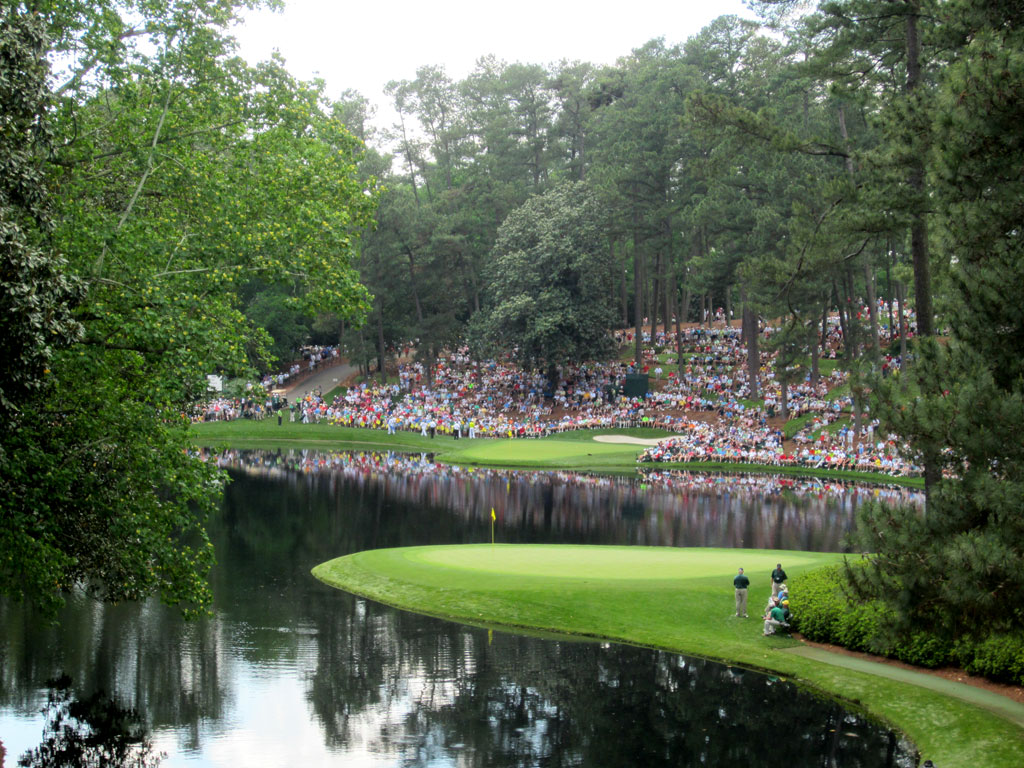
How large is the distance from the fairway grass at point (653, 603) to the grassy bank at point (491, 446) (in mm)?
22266

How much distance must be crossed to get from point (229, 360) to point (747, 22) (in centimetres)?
5618

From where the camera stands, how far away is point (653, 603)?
22.2 metres

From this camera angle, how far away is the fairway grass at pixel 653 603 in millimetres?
15109

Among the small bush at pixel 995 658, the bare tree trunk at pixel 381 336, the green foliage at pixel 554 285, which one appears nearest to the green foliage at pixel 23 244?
the small bush at pixel 995 658

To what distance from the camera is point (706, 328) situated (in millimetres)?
75875

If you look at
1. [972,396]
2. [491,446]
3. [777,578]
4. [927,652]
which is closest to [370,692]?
[777,578]

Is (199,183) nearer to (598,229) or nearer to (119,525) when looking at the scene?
(119,525)

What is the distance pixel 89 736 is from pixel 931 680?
45.0 ft

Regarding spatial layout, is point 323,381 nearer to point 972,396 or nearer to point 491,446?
point 491,446

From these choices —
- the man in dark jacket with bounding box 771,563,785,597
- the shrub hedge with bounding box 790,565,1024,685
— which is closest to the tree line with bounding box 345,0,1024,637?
the shrub hedge with bounding box 790,565,1024,685

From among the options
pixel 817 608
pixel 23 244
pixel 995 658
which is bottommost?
pixel 995 658

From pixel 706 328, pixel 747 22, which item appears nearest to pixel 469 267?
pixel 706 328

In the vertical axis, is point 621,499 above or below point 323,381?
below

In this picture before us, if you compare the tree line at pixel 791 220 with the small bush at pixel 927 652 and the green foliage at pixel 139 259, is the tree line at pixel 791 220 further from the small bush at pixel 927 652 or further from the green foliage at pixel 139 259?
the green foliage at pixel 139 259
